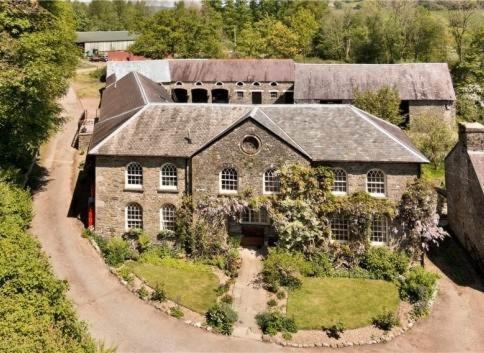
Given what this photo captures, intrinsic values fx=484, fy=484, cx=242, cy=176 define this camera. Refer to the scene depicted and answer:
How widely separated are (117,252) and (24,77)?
14.1 metres

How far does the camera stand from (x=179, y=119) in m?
36.1

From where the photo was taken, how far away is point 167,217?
3512 centimetres

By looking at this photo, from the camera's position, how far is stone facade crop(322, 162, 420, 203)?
32.0 meters

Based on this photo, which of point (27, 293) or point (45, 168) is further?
point (45, 168)

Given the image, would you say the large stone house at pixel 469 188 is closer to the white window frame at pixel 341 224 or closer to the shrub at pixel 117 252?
the white window frame at pixel 341 224

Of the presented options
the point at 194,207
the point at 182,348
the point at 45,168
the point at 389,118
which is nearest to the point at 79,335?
the point at 182,348

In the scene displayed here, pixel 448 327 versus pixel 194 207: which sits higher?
pixel 194 207

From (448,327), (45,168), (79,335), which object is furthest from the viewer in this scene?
(45,168)

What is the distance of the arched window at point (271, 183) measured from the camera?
3328 centimetres

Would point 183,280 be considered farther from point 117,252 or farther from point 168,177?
point 168,177

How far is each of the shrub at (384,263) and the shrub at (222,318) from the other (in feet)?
33.7

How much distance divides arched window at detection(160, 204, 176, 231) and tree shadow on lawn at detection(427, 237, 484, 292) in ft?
61.8

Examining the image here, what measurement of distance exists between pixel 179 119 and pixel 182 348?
17.0 meters

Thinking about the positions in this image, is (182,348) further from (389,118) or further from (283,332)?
(389,118)
